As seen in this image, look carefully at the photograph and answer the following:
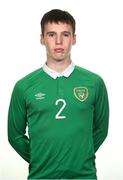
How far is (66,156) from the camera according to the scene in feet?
6.02

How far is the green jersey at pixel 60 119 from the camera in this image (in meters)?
1.84

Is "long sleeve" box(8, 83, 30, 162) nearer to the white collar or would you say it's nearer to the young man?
the young man

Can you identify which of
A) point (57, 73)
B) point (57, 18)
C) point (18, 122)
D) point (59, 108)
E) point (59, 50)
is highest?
point (57, 18)

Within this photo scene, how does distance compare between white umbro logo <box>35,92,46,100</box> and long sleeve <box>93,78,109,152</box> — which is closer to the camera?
white umbro logo <box>35,92,46,100</box>

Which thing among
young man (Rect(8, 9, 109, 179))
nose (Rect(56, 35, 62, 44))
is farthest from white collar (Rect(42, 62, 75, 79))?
nose (Rect(56, 35, 62, 44))

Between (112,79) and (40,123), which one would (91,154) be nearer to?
(40,123)

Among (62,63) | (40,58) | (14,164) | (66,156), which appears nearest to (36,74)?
(62,63)

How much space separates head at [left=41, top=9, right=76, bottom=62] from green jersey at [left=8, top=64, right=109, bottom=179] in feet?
0.26

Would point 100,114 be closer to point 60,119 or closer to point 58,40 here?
point 60,119

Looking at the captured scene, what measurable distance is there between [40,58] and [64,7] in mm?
346

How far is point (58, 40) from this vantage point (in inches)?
74.2

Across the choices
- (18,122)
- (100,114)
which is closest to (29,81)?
(18,122)

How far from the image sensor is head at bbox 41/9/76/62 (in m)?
1.89

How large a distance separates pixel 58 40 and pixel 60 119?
338mm
